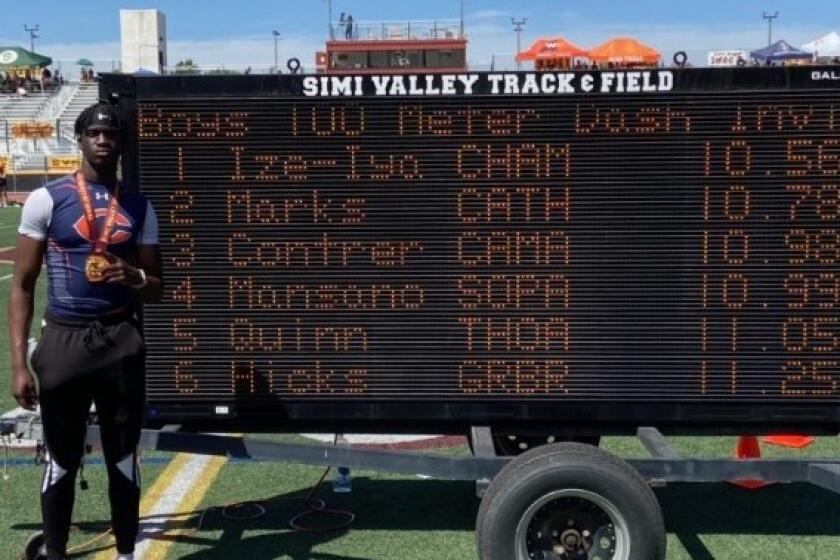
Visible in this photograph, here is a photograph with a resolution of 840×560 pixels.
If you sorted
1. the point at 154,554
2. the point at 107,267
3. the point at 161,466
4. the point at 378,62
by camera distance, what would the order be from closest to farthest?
1. the point at 107,267
2. the point at 154,554
3. the point at 161,466
4. the point at 378,62

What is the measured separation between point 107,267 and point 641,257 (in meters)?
2.25

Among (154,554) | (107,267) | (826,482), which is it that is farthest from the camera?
(154,554)

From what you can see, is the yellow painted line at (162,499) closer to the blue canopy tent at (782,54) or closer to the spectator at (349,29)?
the blue canopy tent at (782,54)

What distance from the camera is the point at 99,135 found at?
4148 mm

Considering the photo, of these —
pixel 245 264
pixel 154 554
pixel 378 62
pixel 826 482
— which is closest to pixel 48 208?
pixel 245 264

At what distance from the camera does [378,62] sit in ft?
182

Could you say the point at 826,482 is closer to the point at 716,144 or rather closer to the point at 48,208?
the point at 716,144

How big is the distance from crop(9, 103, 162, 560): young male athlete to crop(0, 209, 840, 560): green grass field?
1121mm

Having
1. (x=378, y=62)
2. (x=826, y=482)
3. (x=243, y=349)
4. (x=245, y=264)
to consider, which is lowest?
(x=826, y=482)

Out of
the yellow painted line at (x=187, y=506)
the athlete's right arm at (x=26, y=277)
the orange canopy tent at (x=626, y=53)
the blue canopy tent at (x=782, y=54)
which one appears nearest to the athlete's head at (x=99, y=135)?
the athlete's right arm at (x=26, y=277)

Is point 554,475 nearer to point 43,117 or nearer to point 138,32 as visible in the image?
point 43,117

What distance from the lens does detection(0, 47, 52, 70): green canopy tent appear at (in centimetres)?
5409

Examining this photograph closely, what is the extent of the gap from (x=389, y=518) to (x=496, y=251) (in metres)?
1.78

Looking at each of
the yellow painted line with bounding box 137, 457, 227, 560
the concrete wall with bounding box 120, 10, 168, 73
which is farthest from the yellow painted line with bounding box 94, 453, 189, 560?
the concrete wall with bounding box 120, 10, 168, 73
